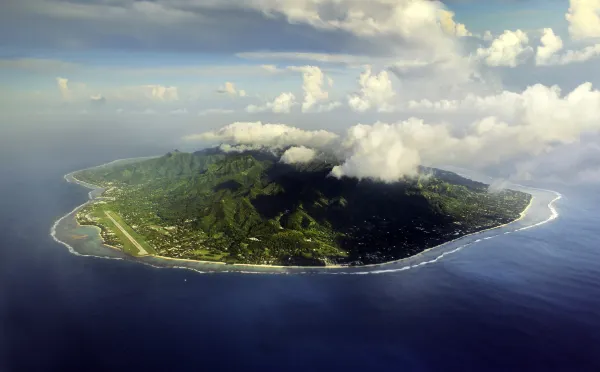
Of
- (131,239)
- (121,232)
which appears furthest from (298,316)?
(121,232)

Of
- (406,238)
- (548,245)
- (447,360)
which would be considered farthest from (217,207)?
(548,245)

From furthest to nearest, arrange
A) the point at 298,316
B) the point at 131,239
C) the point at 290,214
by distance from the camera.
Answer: the point at 290,214 < the point at 131,239 < the point at 298,316

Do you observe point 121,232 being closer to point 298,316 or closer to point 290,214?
point 290,214

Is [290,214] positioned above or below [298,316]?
above

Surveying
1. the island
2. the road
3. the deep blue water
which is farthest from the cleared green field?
the deep blue water

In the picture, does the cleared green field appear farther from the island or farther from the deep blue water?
the deep blue water

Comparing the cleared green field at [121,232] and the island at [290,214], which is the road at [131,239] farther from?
the cleared green field at [121,232]
